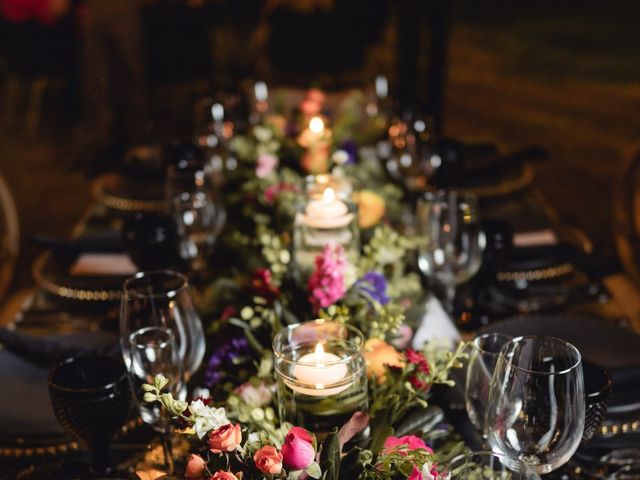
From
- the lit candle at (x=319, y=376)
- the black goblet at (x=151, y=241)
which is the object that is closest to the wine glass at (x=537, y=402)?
the lit candle at (x=319, y=376)

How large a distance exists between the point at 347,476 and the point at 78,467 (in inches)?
18.8

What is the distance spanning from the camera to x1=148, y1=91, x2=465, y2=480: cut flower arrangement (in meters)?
0.73

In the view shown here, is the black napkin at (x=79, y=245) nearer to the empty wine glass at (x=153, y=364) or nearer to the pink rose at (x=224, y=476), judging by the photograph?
the empty wine glass at (x=153, y=364)

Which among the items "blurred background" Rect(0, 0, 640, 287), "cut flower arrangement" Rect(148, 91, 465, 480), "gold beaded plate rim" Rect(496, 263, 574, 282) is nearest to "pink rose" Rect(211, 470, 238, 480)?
"cut flower arrangement" Rect(148, 91, 465, 480)

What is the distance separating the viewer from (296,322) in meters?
1.18

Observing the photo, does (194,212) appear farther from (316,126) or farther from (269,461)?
(269,461)

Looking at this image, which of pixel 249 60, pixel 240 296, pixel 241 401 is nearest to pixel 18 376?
pixel 240 296

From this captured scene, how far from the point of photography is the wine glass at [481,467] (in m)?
0.73

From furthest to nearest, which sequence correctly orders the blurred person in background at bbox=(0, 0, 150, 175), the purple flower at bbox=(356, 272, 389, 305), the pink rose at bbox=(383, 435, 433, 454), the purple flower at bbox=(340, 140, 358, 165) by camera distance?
the blurred person in background at bbox=(0, 0, 150, 175) < the purple flower at bbox=(340, 140, 358, 165) < the purple flower at bbox=(356, 272, 389, 305) < the pink rose at bbox=(383, 435, 433, 454)

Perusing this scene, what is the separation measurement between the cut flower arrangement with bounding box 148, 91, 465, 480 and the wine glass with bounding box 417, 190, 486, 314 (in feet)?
0.13

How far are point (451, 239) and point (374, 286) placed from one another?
0.73 feet

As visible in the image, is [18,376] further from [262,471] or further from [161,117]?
[161,117]

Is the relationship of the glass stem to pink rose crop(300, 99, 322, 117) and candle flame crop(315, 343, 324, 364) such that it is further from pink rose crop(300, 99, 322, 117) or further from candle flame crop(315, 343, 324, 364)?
pink rose crop(300, 99, 322, 117)

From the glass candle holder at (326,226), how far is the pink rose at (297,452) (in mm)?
625
